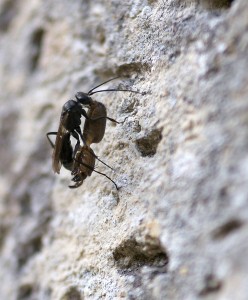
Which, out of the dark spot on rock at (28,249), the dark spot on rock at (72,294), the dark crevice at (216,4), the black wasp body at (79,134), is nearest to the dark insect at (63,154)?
the black wasp body at (79,134)

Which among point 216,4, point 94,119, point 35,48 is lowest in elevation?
point 216,4

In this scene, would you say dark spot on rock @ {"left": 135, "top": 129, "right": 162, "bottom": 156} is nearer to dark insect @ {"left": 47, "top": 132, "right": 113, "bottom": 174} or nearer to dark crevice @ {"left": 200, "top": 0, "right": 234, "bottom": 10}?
dark crevice @ {"left": 200, "top": 0, "right": 234, "bottom": 10}

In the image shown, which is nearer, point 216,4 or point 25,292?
point 216,4

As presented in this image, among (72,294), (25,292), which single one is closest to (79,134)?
(72,294)

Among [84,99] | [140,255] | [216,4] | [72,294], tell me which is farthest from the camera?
[84,99]

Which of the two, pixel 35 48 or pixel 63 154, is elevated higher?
pixel 35 48

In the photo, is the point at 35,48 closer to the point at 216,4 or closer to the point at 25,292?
the point at 25,292

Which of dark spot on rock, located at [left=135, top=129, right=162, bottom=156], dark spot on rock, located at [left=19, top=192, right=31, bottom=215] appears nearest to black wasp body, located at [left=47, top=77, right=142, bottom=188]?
dark spot on rock, located at [left=135, top=129, right=162, bottom=156]

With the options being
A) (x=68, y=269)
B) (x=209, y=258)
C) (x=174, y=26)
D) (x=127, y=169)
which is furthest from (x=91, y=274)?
(x=174, y=26)
